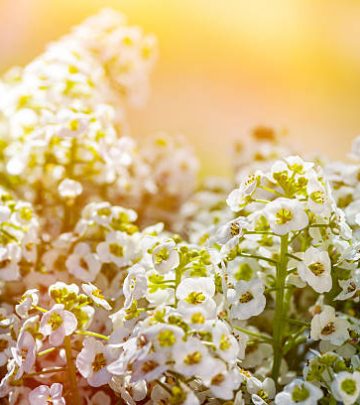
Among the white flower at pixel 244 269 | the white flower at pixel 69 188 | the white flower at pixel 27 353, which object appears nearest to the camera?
the white flower at pixel 27 353

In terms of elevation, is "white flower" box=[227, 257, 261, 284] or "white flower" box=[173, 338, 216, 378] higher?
"white flower" box=[227, 257, 261, 284]

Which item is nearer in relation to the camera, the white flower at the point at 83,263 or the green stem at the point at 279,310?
the green stem at the point at 279,310

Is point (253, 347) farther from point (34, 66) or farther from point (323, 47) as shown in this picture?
point (323, 47)

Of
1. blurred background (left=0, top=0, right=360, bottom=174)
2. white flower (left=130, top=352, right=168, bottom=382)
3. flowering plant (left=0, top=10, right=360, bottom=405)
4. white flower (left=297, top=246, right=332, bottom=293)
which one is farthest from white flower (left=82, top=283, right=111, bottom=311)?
blurred background (left=0, top=0, right=360, bottom=174)

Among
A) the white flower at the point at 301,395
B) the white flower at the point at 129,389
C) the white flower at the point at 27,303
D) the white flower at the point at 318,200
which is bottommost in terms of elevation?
the white flower at the point at 129,389

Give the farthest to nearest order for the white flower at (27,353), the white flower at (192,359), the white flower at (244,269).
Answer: the white flower at (244,269) → the white flower at (27,353) → the white flower at (192,359)

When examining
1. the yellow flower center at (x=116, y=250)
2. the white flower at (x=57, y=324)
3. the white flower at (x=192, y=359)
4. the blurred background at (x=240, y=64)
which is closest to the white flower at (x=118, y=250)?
the yellow flower center at (x=116, y=250)

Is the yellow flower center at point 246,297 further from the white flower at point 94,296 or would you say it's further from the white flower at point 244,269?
the white flower at point 94,296

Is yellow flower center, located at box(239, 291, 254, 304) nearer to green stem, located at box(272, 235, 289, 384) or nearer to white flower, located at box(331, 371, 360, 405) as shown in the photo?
green stem, located at box(272, 235, 289, 384)
